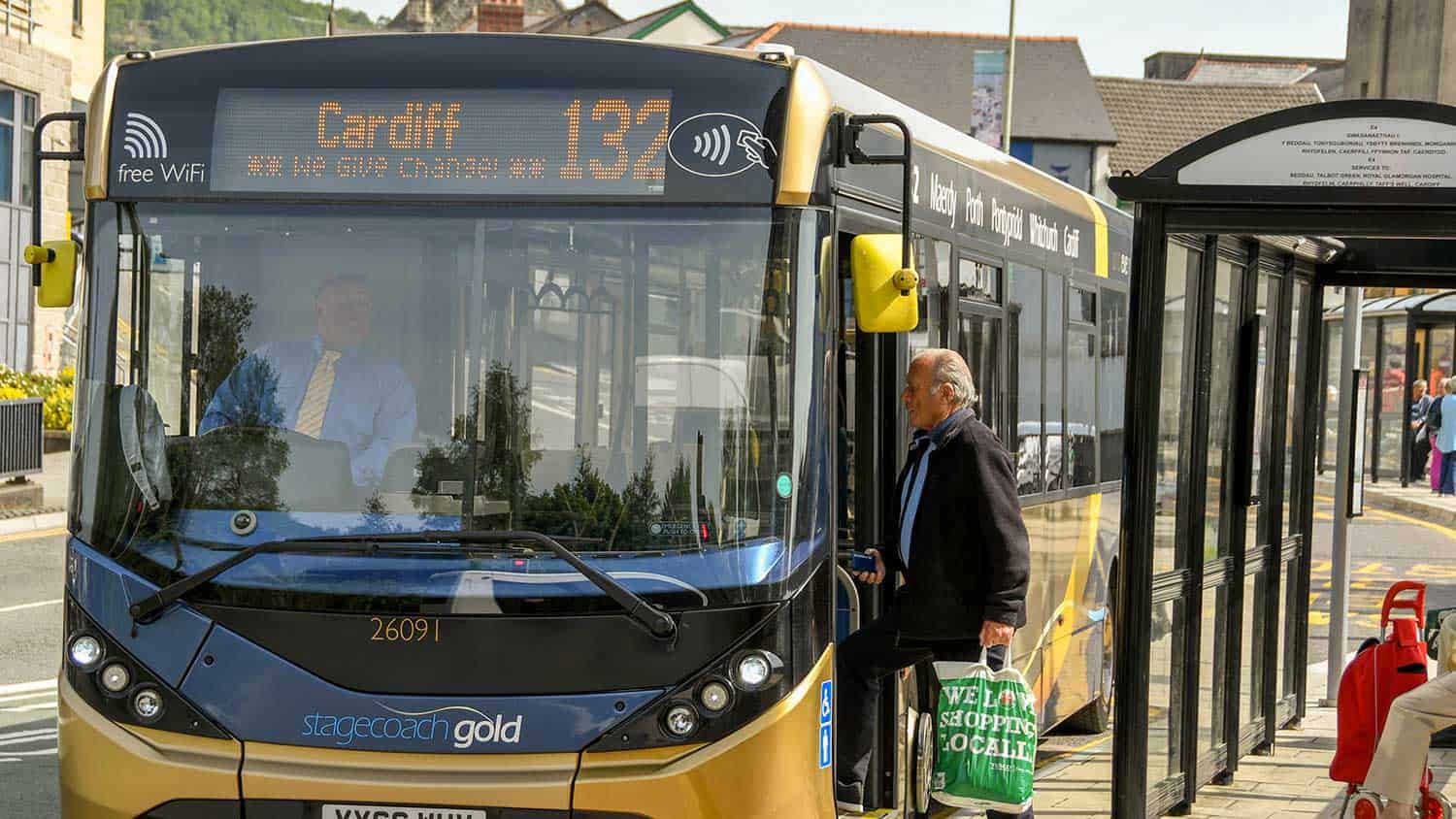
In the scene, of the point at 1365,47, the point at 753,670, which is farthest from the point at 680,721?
the point at 1365,47

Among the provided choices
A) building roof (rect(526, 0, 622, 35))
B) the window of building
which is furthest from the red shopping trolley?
building roof (rect(526, 0, 622, 35))

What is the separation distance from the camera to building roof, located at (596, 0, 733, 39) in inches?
2574

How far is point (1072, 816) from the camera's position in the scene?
25.1 feet

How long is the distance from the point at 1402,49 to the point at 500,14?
30.0m

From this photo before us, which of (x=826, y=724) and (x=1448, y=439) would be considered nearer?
(x=826, y=724)

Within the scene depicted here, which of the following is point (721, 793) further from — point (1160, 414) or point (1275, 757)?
point (1275, 757)

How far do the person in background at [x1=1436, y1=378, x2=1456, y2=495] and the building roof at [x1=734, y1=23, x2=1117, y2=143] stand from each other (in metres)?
35.5

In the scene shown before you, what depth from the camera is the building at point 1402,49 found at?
51.3 m

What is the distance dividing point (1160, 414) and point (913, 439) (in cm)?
96

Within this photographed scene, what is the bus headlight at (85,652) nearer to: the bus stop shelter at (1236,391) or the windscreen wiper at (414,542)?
the windscreen wiper at (414,542)

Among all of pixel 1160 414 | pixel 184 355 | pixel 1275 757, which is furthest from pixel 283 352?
pixel 1275 757

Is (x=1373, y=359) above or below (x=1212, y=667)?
above

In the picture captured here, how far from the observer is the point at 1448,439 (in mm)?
27406

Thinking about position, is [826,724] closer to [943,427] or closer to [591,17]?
[943,427]
